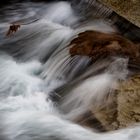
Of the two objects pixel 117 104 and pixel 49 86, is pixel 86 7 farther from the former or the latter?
pixel 117 104

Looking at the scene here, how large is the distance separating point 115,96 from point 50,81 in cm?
128

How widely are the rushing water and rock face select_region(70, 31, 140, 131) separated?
0.34ft

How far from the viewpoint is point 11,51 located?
25.0 feet

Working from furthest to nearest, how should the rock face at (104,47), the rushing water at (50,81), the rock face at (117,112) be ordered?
1. the rock face at (104,47)
2. the rushing water at (50,81)
3. the rock face at (117,112)

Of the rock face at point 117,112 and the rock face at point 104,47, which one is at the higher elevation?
the rock face at point 104,47

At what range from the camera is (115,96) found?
18.8 ft

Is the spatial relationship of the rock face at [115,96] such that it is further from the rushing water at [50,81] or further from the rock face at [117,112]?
the rushing water at [50,81]

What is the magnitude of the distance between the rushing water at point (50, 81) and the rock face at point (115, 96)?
0.34 ft

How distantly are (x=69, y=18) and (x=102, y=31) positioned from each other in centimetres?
127

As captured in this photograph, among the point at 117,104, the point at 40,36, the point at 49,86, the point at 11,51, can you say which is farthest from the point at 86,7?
Result: the point at 117,104

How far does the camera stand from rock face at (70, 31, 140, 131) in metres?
5.46

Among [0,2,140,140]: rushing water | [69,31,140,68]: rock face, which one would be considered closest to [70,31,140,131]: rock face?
[69,31,140,68]: rock face

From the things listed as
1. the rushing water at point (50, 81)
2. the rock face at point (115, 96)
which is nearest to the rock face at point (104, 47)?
the rock face at point (115, 96)

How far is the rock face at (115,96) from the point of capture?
A: 215 inches
